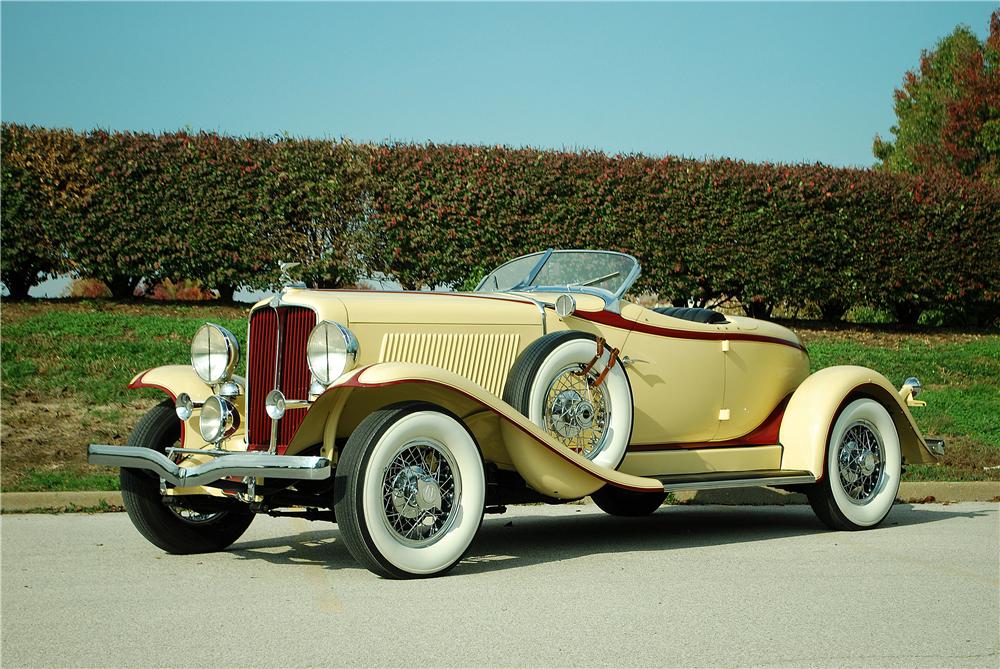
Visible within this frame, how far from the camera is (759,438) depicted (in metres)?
7.70

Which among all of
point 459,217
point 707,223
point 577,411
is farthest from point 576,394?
point 707,223

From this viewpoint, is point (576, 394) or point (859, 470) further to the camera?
point (859, 470)

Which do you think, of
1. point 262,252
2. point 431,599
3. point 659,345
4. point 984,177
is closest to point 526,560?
point 431,599

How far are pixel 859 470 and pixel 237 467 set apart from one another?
A: 4548mm

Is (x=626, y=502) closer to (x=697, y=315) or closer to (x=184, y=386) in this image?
(x=697, y=315)

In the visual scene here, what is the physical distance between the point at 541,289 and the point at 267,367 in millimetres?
2165

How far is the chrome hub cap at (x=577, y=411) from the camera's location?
632 cm

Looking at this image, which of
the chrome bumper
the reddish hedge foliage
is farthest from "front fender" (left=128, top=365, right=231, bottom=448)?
the reddish hedge foliage

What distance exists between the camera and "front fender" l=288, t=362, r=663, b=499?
544 cm

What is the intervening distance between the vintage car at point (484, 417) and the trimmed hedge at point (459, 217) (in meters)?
6.65

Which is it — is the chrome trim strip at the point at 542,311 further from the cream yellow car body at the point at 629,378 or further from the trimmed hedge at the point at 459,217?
the trimmed hedge at the point at 459,217

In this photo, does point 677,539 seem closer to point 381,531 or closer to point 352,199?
point 381,531

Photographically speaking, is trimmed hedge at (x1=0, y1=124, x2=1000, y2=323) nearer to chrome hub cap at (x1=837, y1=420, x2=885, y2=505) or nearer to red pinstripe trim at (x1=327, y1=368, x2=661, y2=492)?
chrome hub cap at (x1=837, y1=420, x2=885, y2=505)

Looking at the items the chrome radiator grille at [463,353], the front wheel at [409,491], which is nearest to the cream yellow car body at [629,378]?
the chrome radiator grille at [463,353]
